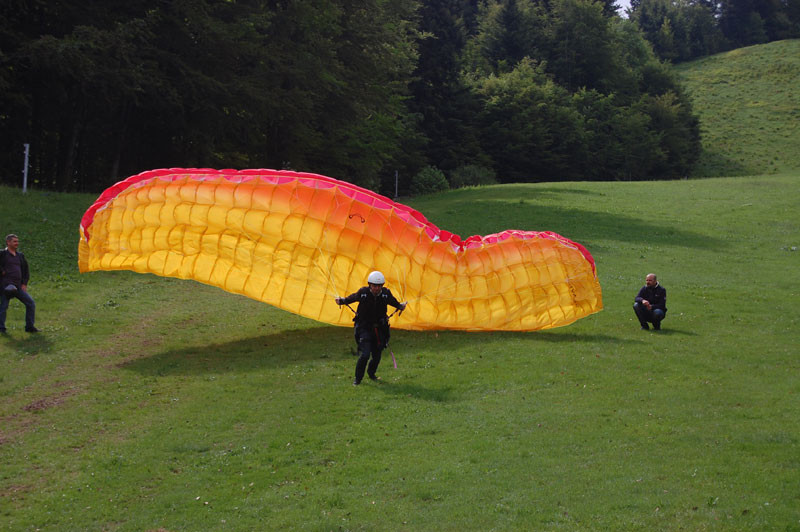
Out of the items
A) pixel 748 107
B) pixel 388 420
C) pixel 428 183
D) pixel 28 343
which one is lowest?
pixel 28 343

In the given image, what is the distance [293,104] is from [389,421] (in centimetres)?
3478

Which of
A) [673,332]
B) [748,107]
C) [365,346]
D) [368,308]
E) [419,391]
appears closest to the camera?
[419,391]

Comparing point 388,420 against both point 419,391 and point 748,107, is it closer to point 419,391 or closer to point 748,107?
point 419,391

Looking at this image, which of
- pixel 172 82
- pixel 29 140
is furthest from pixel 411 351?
pixel 29 140

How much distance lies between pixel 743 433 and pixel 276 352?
34.0 ft

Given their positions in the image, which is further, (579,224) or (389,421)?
(579,224)

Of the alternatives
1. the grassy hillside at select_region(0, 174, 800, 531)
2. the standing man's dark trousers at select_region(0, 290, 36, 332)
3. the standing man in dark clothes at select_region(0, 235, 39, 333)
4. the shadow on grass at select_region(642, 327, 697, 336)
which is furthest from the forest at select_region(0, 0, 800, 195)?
the shadow on grass at select_region(642, 327, 697, 336)

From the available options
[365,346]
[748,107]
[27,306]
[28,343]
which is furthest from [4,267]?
[748,107]

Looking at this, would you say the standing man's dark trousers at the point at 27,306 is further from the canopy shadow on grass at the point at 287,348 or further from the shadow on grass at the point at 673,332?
the shadow on grass at the point at 673,332

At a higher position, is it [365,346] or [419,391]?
[365,346]

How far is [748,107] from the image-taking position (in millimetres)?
114938

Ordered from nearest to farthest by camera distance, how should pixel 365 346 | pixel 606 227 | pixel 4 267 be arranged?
pixel 365 346 → pixel 4 267 → pixel 606 227

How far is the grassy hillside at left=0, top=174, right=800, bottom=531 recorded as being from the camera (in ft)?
32.4

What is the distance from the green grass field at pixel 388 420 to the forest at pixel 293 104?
1596 cm
